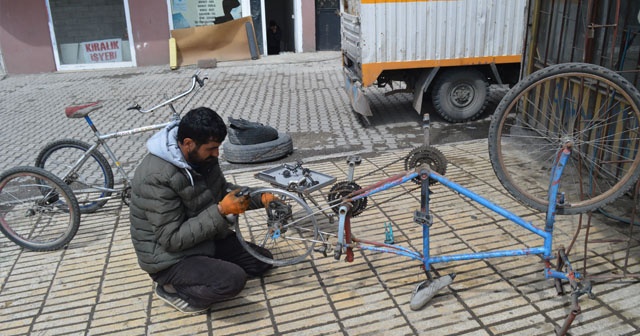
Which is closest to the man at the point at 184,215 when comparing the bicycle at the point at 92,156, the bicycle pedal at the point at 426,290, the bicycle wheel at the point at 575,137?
the bicycle pedal at the point at 426,290

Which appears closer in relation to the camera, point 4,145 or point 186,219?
point 186,219

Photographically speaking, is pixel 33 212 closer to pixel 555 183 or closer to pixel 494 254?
pixel 494 254

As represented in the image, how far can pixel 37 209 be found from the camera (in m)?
4.68

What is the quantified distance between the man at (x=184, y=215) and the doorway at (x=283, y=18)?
12.7 metres

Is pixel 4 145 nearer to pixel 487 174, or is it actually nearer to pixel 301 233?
pixel 301 233

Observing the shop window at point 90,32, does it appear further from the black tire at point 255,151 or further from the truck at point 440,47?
the black tire at point 255,151

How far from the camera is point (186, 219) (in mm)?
3467

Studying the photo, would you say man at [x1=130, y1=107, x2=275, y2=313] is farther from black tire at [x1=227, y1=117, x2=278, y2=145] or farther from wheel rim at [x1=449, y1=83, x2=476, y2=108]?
wheel rim at [x1=449, y1=83, x2=476, y2=108]

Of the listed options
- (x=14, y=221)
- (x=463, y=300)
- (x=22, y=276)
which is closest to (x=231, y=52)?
(x=14, y=221)

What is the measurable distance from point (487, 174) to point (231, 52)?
10.3m

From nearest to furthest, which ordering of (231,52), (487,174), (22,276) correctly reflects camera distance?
(22,276), (487,174), (231,52)

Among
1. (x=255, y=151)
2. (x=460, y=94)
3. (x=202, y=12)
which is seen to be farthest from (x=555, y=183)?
(x=202, y=12)

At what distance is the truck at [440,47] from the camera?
753cm

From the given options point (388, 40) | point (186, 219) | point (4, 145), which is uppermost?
point (388, 40)
